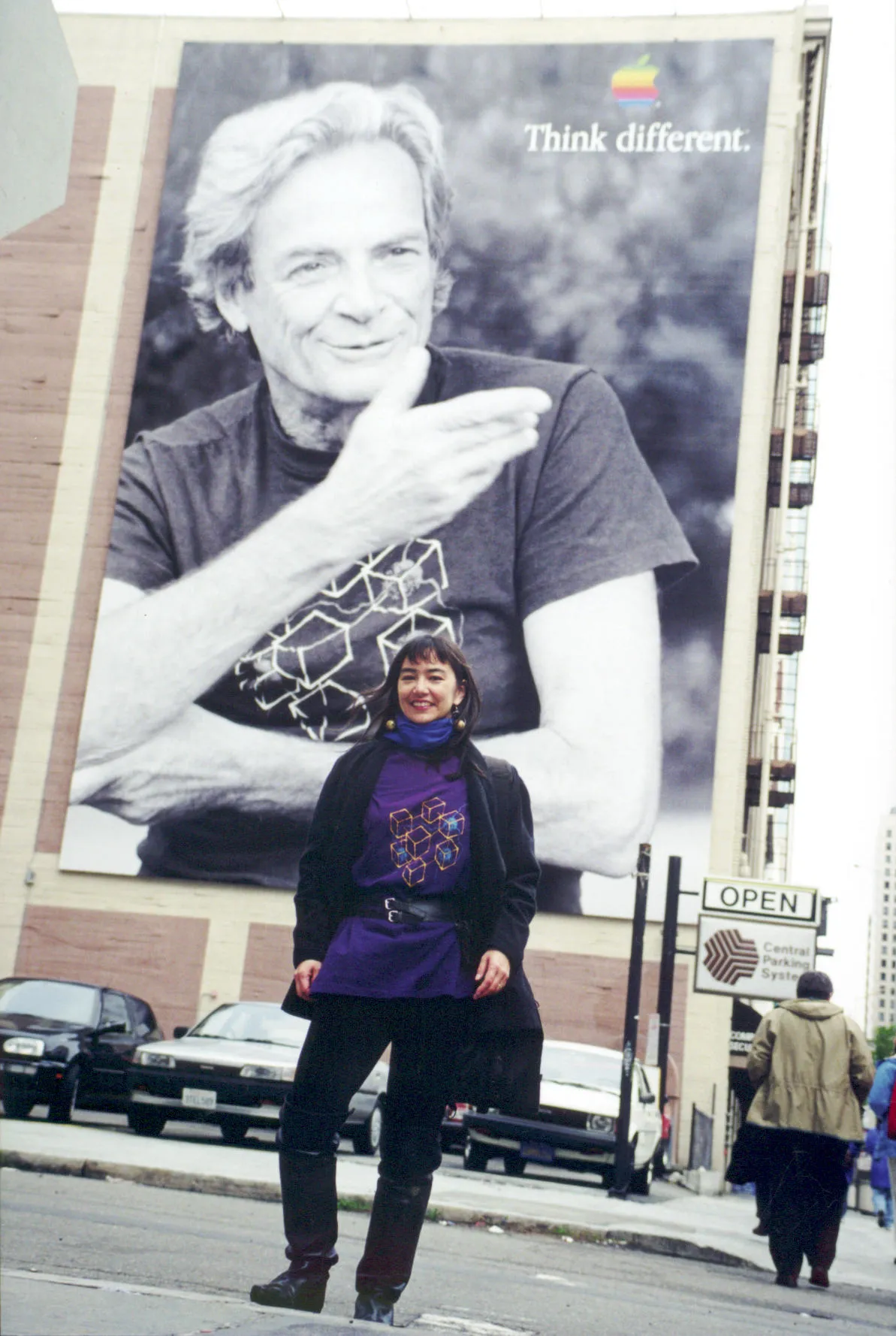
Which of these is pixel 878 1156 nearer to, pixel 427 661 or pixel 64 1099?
pixel 64 1099

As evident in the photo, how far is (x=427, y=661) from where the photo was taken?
165 inches

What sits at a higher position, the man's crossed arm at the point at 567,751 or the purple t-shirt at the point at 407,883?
the man's crossed arm at the point at 567,751

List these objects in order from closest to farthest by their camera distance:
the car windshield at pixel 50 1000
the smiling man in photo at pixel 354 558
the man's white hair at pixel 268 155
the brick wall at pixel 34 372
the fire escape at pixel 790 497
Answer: the car windshield at pixel 50 1000 < the smiling man in photo at pixel 354 558 < the brick wall at pixel 34 372 < the man's white hair at pixel 268 155 < the fire escape at pixel 790 497

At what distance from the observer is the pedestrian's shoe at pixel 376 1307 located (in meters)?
3.92

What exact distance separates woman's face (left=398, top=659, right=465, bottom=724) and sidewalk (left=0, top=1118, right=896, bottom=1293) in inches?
153

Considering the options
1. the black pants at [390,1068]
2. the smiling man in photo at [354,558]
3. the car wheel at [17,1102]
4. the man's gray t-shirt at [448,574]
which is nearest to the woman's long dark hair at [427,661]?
the black pants at [390,1068]

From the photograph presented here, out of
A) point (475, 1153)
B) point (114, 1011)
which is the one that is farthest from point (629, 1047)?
point (114, 1011)

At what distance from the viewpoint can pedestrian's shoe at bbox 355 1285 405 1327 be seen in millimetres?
3916

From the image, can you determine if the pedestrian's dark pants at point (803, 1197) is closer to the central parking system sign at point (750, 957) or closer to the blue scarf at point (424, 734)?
the blue scarf at point (424, 734)

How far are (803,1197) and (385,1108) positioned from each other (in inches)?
189

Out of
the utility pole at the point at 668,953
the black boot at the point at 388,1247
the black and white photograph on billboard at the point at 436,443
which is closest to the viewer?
the black boot at the point at 388,1247

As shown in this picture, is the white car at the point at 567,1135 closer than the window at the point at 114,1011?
Yes

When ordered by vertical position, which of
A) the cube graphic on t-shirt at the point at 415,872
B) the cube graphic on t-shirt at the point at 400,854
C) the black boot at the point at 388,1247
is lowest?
the black boot at the point at 388,1247

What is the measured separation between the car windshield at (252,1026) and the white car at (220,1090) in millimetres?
376
